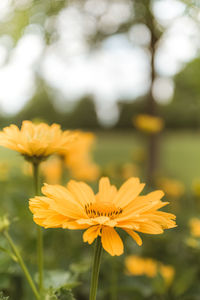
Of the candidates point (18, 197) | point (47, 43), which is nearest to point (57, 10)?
point (47, 43)

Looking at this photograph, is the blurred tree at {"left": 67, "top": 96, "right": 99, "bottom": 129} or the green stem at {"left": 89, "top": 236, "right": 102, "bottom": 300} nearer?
the green stem at {"left": 89, "top": 236, "right": 102, "bottom": 300}

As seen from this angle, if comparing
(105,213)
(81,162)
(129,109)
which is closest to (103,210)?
(105,213)

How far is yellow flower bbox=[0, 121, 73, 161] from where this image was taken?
1.86ft

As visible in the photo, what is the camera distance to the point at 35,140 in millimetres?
570

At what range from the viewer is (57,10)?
1.14 meters

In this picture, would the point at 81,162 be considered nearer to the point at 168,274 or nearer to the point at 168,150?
the point at 168,274

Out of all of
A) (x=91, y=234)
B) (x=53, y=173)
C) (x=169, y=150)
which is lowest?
(x=169, y=150)

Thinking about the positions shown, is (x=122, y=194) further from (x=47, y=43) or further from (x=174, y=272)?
(x=47, y=43)

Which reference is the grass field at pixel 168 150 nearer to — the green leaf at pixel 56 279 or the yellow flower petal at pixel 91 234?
the green leaf at pixel 56 279

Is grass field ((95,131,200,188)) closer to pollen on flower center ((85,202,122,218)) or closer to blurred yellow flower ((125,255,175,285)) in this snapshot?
blurred yellow flower ((125,255,175,285))

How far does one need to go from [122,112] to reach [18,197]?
621 centimetres

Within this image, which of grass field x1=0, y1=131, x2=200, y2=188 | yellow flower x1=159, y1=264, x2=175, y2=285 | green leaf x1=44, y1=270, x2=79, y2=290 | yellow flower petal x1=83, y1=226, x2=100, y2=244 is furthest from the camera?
grass field x1=0, y1=131, x2=200, y2=188

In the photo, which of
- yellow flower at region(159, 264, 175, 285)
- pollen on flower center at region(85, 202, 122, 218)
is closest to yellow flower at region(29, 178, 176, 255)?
pollen on flower center at region(85, 202, 122, 218)

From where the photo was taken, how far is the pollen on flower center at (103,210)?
0.52 meters
